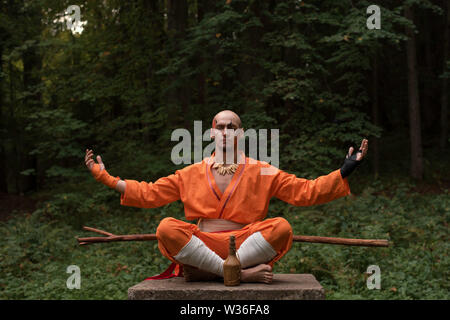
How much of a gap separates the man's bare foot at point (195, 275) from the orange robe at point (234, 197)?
0.63ft

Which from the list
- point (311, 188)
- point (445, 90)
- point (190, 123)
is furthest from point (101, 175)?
point (445, 90)

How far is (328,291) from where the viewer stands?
21.4 feet

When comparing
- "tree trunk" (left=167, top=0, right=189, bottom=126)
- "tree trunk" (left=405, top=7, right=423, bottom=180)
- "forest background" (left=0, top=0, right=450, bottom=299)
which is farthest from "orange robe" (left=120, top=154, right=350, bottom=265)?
"tree trunk" (left=405, top=7, right=423, bottom=180)

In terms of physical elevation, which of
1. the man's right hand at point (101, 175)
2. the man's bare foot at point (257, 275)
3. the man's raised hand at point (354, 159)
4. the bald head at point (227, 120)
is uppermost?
the bald head at point (227, 120)

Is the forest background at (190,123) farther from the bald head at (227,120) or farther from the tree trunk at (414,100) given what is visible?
the bald head at (227,120)

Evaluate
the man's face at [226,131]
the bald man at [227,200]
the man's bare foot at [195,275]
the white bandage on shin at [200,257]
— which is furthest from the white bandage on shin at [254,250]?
the man's face at [226,131]

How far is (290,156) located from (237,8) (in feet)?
12.9

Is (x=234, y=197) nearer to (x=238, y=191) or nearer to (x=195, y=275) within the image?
(x=238, y=191)

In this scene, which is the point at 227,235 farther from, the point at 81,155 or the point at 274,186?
the point at 81,155

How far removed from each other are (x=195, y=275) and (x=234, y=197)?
2.49 feet

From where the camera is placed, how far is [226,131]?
4.41 m

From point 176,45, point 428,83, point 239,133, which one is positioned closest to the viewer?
point 239,133

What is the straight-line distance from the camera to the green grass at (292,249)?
22.6 feet

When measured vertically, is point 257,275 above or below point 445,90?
below
